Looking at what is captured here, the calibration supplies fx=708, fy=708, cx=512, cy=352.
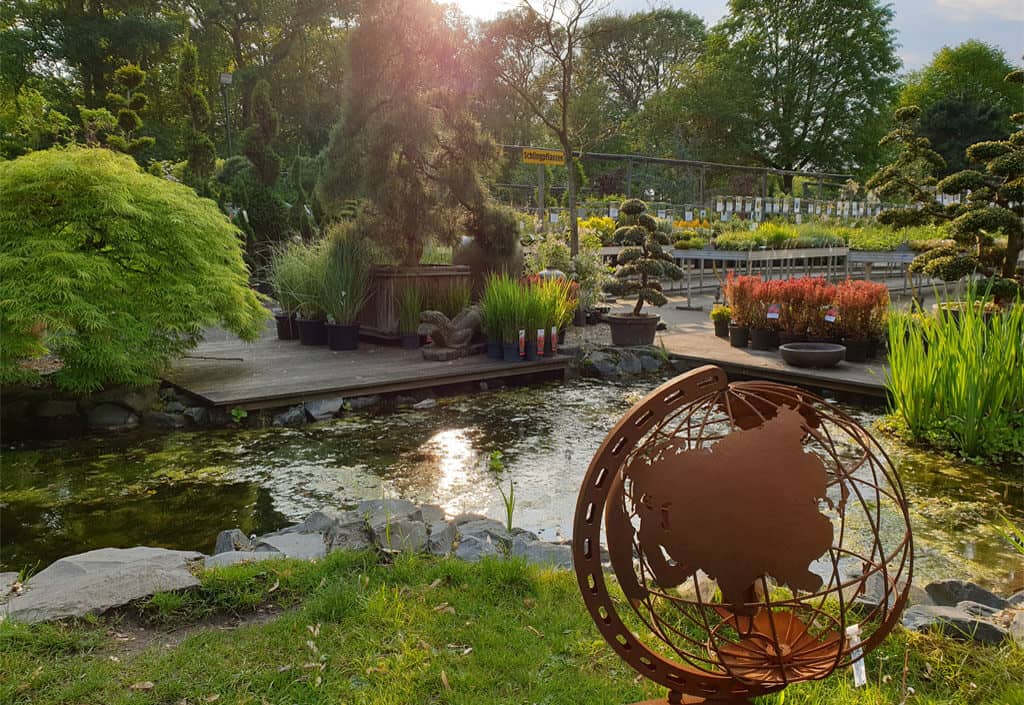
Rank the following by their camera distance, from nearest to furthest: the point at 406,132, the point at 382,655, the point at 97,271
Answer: the point at 382,655, the point at 97,271, the point at 406,132

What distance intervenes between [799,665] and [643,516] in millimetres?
421

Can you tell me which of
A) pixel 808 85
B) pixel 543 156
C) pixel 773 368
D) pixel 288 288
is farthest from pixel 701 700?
pixel 808 85

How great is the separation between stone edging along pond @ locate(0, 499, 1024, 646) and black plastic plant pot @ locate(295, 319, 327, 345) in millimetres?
4877

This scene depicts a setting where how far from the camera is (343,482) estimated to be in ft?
14.2

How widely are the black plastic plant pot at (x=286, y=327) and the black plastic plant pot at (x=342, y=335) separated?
3.06 ft

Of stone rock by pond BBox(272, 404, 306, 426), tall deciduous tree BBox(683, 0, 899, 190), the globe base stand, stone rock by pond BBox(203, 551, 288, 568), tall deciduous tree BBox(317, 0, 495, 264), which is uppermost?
tall deciduous tree BBox(683, 0, 899, 190)

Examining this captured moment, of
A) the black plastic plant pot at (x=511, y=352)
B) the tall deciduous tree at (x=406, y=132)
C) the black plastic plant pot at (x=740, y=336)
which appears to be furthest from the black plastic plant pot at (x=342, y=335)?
the black plastic plant pot at (x=740, y=336)

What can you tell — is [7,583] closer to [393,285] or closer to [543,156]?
[393,285]

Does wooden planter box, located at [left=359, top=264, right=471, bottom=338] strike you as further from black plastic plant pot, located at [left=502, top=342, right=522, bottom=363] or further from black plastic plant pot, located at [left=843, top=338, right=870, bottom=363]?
black plastic plant pot, located at [left=843, top=338, right=870, bottom=363]

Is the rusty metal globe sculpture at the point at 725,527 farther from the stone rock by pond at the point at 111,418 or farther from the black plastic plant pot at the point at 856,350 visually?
the black plastic plant pot at the point at 856,350

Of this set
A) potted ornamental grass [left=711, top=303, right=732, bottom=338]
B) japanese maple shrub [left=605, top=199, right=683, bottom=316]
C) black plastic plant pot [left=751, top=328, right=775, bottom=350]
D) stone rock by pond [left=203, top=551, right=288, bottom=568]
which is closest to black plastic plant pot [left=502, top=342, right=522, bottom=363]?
japanese maple shrub [left=605, top=199, right=683, bottom=316]

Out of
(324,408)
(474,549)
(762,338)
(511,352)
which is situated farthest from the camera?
(762,338)

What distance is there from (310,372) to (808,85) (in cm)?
2811

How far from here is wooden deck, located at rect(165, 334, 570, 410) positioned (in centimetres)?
584
